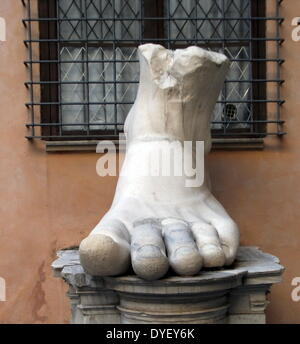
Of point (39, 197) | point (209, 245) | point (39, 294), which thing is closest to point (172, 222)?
point (209, 245)

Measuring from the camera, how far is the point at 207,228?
2404 mm

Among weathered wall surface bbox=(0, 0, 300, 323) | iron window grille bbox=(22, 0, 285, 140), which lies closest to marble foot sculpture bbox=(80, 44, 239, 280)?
weathered wall surface bbox=(0, 0, 300, 323)

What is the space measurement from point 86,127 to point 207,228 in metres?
1.80

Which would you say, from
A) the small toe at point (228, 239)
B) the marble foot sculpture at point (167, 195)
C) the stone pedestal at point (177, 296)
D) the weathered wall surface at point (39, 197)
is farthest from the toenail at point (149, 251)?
the weathered wall surface at point (39, 197)

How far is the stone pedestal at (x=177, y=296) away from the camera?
218 centimetres

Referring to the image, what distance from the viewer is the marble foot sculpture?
2166 mm

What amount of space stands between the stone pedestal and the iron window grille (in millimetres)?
1555

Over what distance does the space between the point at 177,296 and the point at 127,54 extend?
2.26 m

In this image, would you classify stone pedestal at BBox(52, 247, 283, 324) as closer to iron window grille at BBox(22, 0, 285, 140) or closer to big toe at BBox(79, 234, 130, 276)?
big toe at BBox(79, 234, 130, 276)

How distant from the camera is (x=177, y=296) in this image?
2.21 metres

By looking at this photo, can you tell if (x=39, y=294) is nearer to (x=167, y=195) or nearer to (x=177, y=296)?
(x=167, y=195)

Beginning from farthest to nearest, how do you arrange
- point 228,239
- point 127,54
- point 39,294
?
1. point 127,54
2. point 39,294
3. point 228,239

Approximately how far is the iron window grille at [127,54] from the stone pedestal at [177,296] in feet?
5.10

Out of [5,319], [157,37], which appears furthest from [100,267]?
[157,37]
